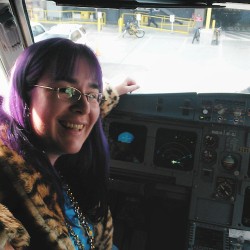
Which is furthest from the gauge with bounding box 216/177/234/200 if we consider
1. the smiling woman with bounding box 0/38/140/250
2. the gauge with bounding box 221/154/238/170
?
the smiling woman with bounding box 0/38/140/250

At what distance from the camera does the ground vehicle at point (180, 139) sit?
9.11 feet

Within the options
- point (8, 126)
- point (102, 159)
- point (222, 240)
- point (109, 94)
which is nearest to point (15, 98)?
point (8, 126)

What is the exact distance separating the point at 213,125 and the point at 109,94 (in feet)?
2.99

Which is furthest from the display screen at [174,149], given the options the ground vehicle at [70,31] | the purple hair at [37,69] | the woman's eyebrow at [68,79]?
the woman's eyebrow at [68,79]

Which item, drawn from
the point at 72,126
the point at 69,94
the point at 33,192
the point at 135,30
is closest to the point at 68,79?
the point at 69,94

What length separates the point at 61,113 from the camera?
1434mm

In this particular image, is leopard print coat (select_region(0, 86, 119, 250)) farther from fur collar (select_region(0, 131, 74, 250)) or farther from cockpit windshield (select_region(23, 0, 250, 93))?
cockpit windshield (select_region(23, 0, 250, 93))

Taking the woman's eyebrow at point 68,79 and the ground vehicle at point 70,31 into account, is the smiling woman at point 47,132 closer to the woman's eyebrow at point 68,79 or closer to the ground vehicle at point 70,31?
the woman's eyebrow at point 68,79

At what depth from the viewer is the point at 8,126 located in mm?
1371

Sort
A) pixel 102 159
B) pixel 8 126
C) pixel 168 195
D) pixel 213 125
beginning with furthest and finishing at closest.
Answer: pixel 168 195, pixel 213 125, pixel 102 159, pixel 8 126

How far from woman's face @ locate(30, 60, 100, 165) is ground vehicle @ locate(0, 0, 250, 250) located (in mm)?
1241

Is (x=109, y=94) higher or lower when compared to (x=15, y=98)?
lower

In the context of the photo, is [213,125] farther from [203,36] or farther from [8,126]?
[8,126]

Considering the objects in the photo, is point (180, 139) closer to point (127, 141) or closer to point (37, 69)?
point (127, 141)
